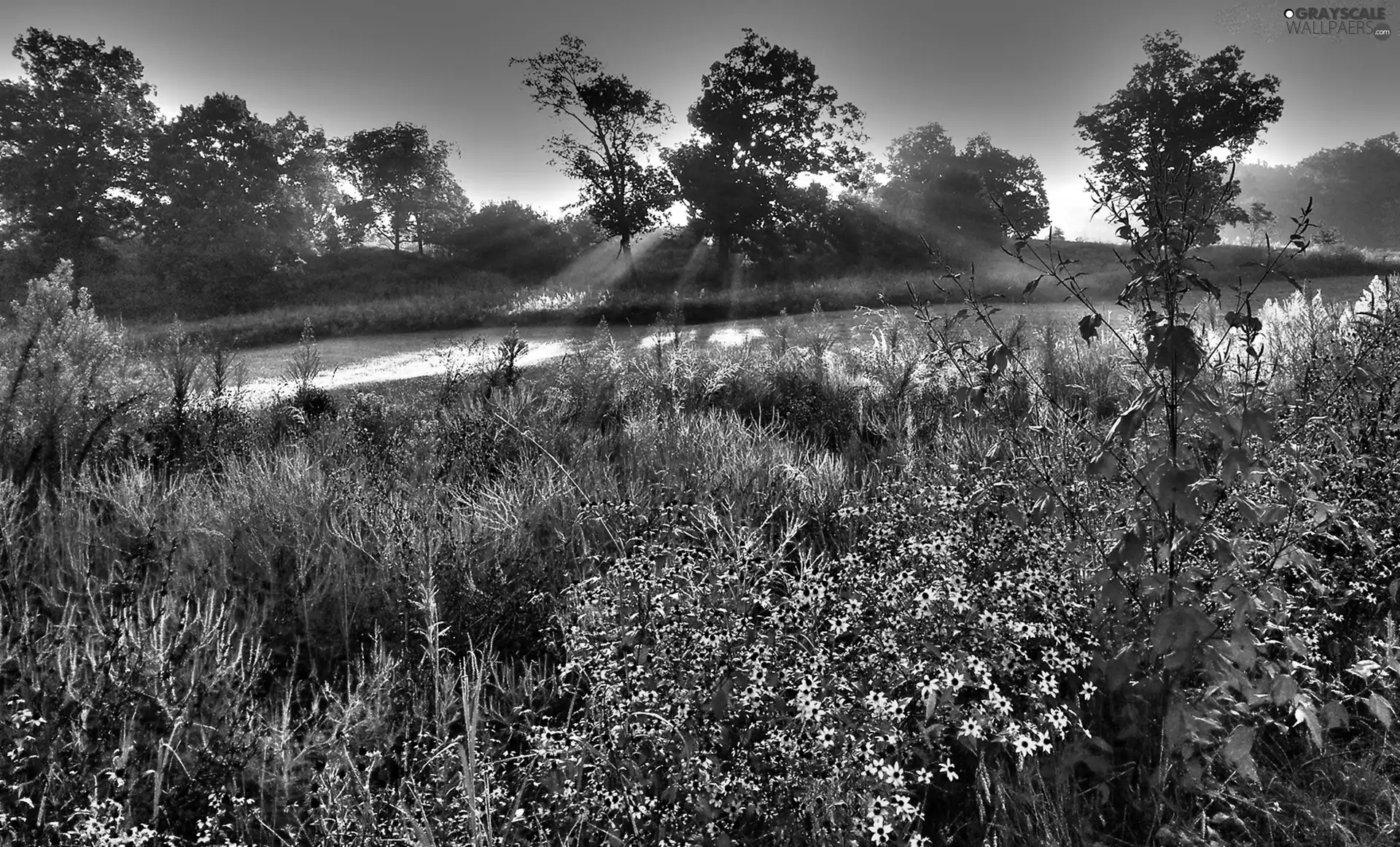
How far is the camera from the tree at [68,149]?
81.4 feet

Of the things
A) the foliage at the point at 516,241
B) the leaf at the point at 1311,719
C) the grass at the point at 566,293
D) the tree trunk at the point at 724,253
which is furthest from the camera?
the foliage at the point at 516,241

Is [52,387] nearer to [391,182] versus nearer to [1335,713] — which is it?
[1335,713]

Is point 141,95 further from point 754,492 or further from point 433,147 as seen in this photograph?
point 754,492

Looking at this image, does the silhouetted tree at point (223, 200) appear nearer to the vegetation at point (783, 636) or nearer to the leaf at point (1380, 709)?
the vegetation at point (783, 636)

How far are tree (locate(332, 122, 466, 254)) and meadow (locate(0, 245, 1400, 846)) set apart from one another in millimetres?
29427

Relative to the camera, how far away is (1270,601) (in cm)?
262

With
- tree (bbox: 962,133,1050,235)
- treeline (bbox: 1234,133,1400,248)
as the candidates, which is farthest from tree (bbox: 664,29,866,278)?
treeline (bbox: 1234,133,1400,248)

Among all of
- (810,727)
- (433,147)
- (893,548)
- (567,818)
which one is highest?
(433,147)

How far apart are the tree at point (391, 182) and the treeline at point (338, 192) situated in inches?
6.6

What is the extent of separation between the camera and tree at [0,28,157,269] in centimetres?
2480

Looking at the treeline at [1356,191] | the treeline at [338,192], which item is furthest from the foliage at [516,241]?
the treeline at [1356,191]

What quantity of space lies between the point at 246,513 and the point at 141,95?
104 feet

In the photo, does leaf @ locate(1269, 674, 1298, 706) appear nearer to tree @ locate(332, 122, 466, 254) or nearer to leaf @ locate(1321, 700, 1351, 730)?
leaf @ locate(1321, 700, 1351, 730)

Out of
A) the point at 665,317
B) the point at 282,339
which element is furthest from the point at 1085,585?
the point at 282,339
